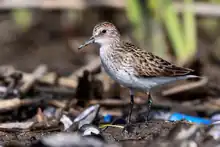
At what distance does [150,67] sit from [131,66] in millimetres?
221

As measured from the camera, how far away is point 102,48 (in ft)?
22.0

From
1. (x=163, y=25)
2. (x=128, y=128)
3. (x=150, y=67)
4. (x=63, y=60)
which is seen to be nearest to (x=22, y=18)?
(x=63, y=60)

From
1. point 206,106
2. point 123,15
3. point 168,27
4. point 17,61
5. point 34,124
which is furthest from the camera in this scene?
point 123,15

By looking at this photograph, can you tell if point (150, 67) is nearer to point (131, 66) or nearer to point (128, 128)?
point (131, 66)

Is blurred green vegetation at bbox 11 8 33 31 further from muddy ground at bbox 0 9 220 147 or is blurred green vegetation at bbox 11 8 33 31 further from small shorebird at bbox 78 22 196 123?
small shorebird at bbox 78 22 196 123

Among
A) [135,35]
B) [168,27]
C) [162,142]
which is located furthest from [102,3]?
[162,142]

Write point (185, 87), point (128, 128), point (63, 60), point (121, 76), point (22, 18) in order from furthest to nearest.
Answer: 1. point (22, 18)
2. point (63, 60)
3. point (185, 87)
4. point (121, 76)
5. point (128, 128)

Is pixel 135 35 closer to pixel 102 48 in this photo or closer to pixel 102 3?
pixel 102 3

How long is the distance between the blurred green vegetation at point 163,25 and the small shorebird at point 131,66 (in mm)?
2654

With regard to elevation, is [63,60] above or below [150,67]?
below

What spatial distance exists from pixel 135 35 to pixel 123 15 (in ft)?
10.8

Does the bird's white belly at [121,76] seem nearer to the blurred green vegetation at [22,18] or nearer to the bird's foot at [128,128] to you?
the bird's foot at [128,128]

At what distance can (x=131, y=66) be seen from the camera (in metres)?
6.42

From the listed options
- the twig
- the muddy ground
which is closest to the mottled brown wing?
the muddy ground
